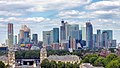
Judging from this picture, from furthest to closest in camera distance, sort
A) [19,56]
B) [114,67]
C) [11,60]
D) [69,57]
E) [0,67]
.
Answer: [19,56] → [69,57] → [11,60] → [0,67] → [114,67]

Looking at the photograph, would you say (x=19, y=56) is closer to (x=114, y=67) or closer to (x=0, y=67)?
(x=0, y=67)

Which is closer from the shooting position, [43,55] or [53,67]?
[53,67]

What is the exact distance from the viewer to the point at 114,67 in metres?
56.5

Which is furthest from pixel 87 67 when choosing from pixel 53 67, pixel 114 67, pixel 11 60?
pixel 11 60

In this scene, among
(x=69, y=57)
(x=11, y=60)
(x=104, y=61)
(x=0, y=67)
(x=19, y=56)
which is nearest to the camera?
(x=0, y=67)

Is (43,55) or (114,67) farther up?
(114,67)

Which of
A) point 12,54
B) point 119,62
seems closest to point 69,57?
point 12,54

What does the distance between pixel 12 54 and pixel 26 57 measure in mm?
33439

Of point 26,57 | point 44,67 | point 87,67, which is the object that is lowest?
point 26,57

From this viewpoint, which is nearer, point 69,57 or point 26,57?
point 69,57

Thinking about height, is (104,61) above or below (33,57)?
above

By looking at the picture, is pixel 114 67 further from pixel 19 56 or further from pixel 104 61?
pixel 19 56

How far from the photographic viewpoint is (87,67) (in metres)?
57.5

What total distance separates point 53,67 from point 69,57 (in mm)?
26910
